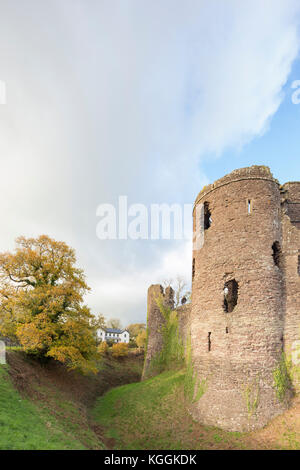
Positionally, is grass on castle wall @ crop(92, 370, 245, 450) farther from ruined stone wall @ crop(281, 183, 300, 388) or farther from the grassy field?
ruined stone wall @ crop(281, 183, 300, 388)

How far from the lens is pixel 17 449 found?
7371mm

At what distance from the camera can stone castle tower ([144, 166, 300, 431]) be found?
11.5 m

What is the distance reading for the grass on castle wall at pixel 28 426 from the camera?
799 cm

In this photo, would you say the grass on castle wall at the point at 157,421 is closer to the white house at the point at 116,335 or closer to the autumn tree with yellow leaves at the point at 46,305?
the autumn tree with yellow leaves at the point at 46,305

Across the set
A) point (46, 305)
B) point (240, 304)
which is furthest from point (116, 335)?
point (240, 304)

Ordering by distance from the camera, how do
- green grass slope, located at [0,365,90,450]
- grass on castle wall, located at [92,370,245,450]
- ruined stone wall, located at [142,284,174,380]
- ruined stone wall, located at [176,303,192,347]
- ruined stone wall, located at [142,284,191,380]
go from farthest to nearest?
ruined stone wall, located at [142,284,174,380]
ruined stone wall, located at [142,284,191,380]
ruined stone wall, located at [176,303,192,347]
grass on castle wall, located at [92,370,245,450]
green grass slope, located at [0,365,90,450]

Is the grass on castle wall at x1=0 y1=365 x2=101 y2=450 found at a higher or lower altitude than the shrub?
higher

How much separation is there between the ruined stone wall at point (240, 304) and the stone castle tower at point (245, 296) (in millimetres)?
40

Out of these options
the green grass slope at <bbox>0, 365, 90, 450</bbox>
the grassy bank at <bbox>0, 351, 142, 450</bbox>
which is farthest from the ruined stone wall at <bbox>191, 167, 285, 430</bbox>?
the green grass slope at <bbox>0, 365, 90, 450</bbox>

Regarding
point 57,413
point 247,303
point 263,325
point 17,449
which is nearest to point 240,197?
point 247,303

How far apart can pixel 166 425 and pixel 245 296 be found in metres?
7.97

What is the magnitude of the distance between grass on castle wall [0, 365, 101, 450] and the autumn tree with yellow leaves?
4.11 meters

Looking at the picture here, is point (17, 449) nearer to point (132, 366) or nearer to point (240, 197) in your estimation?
point (240, 197)

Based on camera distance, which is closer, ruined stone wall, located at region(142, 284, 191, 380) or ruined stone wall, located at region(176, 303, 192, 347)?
ruined stone wall, located at region(176, 303, 192, 347)
